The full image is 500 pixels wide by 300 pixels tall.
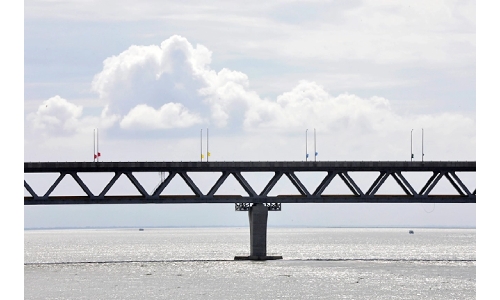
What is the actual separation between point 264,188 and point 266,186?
36cm

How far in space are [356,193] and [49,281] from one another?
95.9 feet

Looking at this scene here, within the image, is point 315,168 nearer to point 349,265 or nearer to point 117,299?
point 349,265

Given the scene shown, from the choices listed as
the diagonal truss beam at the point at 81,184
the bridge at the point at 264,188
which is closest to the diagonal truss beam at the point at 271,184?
the bridge at the point at 264,188

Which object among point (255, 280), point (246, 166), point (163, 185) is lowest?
point (255, 280)

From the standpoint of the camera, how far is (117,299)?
182 feet

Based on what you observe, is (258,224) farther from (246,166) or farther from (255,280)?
(255,280)

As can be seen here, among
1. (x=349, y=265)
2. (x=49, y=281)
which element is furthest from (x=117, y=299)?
(x=349, y=265)

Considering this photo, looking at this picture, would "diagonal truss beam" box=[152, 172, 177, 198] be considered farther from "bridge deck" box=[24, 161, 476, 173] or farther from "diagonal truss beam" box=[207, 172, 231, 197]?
"diagonal truss beam" box=[207, 172, 231, 197]

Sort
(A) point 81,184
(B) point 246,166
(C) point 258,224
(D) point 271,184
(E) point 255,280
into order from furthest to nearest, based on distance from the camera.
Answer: (D) point 271,184
(C) point 258,224
(B) point 246,166
(A) point 81,184
(E) point 255,280

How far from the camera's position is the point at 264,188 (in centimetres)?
8519

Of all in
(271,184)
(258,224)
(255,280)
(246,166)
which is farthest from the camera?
(271,184)

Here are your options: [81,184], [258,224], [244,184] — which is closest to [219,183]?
[244,184]

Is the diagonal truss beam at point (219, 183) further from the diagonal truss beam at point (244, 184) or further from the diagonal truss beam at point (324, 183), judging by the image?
the diagonal truss beam at point (324, 183)

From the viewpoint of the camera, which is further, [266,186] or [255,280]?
[266,186]
